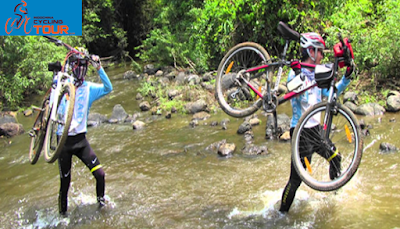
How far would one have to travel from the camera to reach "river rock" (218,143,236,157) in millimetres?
6797

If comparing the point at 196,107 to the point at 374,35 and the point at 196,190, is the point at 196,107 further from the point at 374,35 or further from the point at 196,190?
the point at 374,35

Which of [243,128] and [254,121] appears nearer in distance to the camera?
[243,128]

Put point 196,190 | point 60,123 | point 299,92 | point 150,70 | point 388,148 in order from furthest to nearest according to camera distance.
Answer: point 150,70
point 388,148
point 196,190
point 60,123
point 299,92

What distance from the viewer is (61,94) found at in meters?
4.61

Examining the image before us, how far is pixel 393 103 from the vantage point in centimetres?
766

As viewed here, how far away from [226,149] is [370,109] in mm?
3796

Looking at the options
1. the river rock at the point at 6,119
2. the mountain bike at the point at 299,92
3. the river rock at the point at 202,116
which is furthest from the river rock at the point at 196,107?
the river rock at the point at 6,119

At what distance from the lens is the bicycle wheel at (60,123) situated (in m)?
4.07

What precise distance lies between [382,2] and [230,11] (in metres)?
4.91

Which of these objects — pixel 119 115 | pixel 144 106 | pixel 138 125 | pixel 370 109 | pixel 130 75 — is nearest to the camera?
pixel 370 109

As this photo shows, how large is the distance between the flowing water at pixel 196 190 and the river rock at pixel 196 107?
1.91 m

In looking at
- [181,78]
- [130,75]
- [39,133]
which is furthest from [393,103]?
[130,75]

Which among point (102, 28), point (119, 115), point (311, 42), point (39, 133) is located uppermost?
point (102, 28)

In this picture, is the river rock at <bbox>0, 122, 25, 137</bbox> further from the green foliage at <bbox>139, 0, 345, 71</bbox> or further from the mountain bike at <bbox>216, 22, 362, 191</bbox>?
the mountain bike at <bbox>216, 22, 362, 191</bbox>
